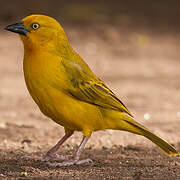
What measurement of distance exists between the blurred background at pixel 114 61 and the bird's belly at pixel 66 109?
116cm

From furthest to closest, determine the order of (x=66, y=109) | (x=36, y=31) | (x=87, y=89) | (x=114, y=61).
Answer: (x=114, y=61) → (x=87, y=89) → (x=36, y=31) → (x=66, y=109)

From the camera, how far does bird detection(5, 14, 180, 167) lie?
4.85 metres

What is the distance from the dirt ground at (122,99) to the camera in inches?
194

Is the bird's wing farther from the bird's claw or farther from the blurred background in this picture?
the blurred background

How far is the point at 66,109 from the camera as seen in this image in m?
4.88

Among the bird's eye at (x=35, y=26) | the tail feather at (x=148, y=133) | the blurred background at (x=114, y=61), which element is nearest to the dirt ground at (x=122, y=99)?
the blurred background at (x=114, y=61)

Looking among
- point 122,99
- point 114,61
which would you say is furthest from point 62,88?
point 114,61

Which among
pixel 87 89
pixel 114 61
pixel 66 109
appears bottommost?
pixel 114 61

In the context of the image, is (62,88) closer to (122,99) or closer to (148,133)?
(148,133)

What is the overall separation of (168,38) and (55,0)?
444 cm

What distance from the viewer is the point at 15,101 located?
868 centimetres

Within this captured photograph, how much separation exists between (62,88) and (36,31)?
2.11 feet

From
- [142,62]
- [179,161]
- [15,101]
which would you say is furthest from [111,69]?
[179,161]

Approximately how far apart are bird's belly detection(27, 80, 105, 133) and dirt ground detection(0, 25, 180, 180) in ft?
1.46
